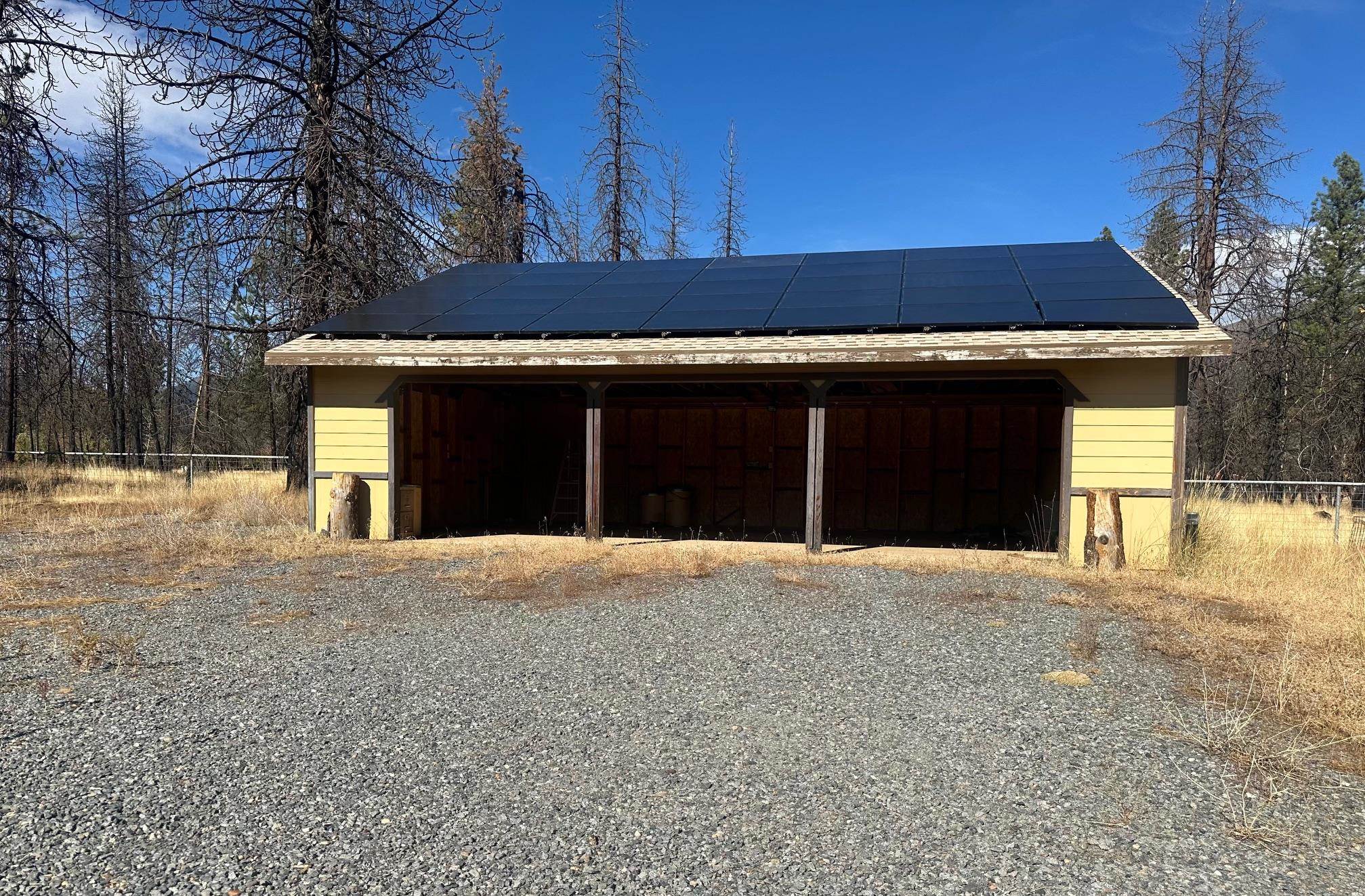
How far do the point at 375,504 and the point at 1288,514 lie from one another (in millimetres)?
12769

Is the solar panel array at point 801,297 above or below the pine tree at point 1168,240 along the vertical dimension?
below

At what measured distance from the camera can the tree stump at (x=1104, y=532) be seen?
897cm

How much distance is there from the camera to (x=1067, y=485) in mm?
9453

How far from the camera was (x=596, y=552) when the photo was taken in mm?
10156

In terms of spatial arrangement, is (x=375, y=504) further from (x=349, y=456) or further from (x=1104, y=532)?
(x=1104, y=532)

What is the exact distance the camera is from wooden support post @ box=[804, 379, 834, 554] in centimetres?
1011

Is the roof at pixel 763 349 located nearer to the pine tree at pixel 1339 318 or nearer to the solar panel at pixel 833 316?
the solar panel at pixel 833 316

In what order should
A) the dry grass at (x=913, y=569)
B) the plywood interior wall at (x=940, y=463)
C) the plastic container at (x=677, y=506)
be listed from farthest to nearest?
the plastic container at (x=677, y=506) → the plywood interior wall at (x=940, y=463) → the dry grass at (x=913, y=569)

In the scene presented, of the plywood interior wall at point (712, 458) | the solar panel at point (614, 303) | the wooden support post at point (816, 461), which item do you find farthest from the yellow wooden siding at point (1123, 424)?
the plywood interior wall at point (712, 458)

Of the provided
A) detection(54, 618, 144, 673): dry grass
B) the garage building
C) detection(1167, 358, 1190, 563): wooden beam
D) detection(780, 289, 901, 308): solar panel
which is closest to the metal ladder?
the garage building

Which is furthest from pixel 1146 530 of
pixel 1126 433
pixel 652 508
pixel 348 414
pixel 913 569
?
pixel 348 414

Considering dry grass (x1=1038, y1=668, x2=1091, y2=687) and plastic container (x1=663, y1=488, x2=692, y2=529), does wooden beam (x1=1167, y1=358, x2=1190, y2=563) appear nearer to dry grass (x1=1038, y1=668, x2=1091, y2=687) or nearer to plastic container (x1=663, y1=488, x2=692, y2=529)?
dry grass (x1=1038, y1=668, x2=1091, y2=687)

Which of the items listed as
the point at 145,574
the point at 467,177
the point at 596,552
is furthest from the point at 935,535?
the point at 467,177

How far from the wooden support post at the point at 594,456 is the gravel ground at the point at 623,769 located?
14.8ft
